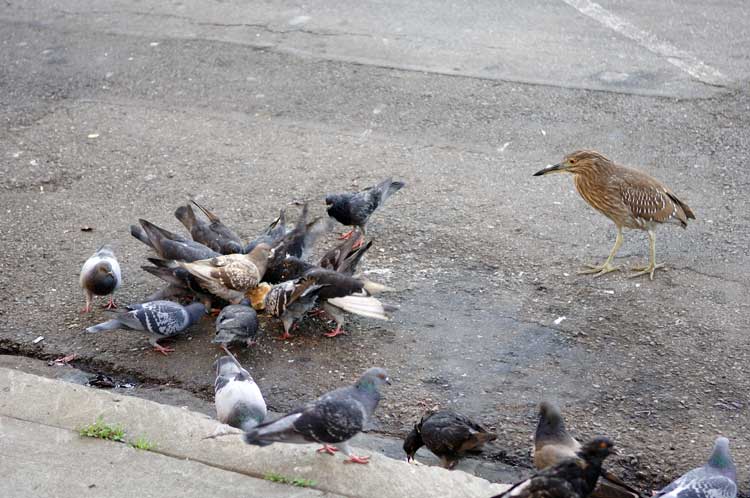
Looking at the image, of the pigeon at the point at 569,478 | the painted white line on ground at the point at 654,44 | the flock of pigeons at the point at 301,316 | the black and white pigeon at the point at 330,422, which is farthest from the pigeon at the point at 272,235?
the painted white line on ground at the point at 654,44

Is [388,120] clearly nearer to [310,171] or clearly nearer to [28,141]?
[310,171]

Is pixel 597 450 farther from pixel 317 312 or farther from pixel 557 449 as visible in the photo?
pixel 317 312

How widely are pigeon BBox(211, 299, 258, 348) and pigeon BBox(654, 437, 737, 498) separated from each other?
2.57m

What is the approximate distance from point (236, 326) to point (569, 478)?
7.89 ft

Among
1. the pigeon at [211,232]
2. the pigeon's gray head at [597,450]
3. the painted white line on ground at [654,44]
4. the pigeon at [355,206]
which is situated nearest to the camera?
the pigeon's gray head at [597,450]

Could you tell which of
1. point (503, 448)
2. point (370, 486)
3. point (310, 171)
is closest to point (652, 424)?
point (503, 448)

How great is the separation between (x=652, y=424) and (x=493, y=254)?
2125 mm

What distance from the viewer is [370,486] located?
445 cm

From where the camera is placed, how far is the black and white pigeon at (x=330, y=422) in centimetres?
451

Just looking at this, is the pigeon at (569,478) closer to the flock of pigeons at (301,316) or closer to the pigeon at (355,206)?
the flock of pigeons at (301,316)

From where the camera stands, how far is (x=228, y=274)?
20.4 feet

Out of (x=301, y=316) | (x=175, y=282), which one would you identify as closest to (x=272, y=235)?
(x=175, y=282)

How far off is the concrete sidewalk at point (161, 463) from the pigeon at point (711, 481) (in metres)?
0.84

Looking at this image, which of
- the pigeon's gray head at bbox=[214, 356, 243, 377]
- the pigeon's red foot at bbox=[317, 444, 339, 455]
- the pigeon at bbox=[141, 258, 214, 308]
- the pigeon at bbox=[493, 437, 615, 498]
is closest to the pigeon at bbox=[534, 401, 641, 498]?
the pigeon at bbox=[493, 437, 615, 498]
